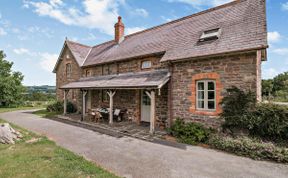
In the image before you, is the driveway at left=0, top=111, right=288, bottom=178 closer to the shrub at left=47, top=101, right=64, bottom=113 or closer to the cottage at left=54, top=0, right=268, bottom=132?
the cottage at left=54, top=0, right=268, bottom=132

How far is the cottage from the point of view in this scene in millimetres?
7387

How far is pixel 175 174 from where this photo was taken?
4.66 metres

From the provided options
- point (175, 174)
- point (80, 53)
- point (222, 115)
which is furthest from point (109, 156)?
point (80, 53)

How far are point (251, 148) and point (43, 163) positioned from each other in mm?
7176

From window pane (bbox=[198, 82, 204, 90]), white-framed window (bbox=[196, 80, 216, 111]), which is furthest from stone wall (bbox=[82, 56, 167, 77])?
white-framed window (bbox=[196, 80, 216, 111])

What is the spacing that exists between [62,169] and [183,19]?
12374mm

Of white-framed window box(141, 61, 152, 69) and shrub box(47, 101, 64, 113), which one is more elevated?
white-framed window box(141, 61, 152, 69)

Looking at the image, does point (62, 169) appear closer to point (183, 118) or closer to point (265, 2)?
point (183, 118)

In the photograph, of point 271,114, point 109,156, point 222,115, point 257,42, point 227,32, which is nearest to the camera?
point 109,156

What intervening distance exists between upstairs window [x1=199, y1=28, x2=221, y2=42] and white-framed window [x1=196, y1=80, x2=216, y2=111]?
2426 millimetres

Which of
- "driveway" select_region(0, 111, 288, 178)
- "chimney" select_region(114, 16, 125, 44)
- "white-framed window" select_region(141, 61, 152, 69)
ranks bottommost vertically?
"driveway" select_region(0, 111, 288, 178)

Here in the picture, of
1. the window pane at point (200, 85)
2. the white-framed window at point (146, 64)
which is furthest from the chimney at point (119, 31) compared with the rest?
the window pane at point (200, 85)

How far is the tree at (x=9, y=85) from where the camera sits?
2527 cm

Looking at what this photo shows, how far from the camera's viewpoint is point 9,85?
83.9 ft
